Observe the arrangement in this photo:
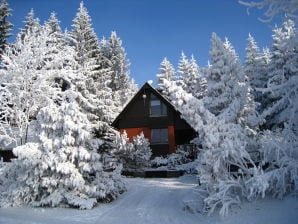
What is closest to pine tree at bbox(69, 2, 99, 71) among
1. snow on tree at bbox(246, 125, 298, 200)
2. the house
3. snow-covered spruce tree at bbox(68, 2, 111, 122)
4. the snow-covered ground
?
snow-covered spruce tree at bbox(68, 2, 111, 122)

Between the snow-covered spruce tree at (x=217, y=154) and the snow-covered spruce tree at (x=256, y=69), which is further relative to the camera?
the snow-covered spruce tree at (x=256, y=69)

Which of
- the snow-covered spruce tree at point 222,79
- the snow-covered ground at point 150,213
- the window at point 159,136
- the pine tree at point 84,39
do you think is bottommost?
the snow-covered ground at point 150,213

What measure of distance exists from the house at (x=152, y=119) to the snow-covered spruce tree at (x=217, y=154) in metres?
18.5

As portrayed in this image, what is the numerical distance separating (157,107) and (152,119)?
139cm

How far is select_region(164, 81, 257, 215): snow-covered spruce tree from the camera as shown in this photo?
987 centimetres

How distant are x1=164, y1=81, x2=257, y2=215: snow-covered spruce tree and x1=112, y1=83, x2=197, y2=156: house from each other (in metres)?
18.5

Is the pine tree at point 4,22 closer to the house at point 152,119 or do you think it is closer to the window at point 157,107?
the house at point 152,119

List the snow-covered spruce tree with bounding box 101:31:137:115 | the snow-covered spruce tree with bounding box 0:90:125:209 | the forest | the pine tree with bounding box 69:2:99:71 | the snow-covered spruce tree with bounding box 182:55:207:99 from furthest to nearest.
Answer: the snow-covered spruce tree with bounding box 182:55:207:99, the snow-covered spruce tree with bounding box 101:31:137:115, the pine tree with bounding box 69:2:99:71, the snow-covered spruce tree with bounding box 0:90:125:209, the forest

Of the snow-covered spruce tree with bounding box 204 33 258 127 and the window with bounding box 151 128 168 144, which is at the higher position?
the snow-covered spruce tree with bounding box 204 33 258 127

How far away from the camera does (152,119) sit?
30.7m

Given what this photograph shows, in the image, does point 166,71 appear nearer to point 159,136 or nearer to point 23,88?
point 159,136

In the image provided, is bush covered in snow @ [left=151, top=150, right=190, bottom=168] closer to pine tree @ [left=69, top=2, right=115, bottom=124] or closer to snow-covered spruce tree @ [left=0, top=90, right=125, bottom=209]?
→ pine tree @ [left=69, top=2, right=115, bottom=124]

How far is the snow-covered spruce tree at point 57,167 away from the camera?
38.4 ft

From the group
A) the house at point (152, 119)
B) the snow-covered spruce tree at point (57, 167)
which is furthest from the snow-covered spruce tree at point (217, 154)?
the house at point (152, 119)
